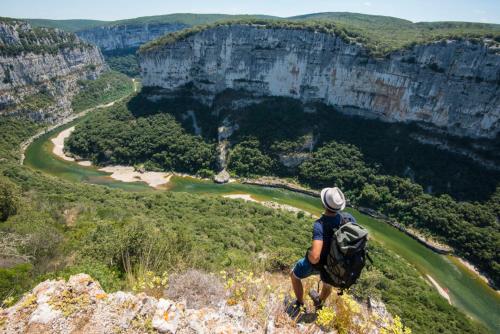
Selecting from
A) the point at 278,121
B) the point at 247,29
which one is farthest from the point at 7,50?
the point at 278,121

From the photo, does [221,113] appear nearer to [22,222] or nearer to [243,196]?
[243,196]

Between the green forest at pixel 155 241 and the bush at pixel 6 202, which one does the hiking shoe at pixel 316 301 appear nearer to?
the green forest at pixel 155 241

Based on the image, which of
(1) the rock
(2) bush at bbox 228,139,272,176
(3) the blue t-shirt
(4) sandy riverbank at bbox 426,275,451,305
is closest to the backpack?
(3) the blue t-shirt

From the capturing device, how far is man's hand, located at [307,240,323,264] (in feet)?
17.0

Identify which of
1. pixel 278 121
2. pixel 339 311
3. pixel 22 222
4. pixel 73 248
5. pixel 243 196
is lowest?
pixel 243 196

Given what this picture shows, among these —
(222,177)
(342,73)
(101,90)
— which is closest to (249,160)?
(222,177)

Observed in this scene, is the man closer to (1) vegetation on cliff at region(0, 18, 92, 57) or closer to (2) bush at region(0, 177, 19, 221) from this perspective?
(2) bush at region(0, 177, 19, 221)

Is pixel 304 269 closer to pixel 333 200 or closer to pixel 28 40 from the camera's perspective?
pixel 333 200

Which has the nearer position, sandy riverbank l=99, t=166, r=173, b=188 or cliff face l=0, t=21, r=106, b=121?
sandy riverbank l=99, t=166, r=173, b=188

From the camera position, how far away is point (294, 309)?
5.80 metres

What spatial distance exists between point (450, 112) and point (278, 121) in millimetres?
27470

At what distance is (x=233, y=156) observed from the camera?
54781 millimetres

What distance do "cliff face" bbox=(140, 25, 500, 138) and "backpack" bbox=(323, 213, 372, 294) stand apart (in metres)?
49.3

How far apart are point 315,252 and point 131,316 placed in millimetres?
3446
